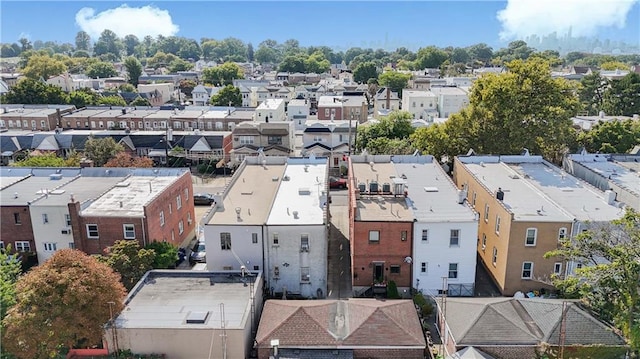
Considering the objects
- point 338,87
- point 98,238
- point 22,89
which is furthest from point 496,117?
point 22,89

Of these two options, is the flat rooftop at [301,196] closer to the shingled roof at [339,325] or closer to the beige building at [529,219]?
the shingled roof at [339,325]

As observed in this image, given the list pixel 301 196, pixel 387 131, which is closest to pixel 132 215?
pixel 301 196

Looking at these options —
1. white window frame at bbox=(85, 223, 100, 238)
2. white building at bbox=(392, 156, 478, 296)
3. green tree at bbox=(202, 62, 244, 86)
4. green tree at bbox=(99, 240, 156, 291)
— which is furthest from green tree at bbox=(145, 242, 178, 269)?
green tree at bbox=(202, 62, 244, 86)

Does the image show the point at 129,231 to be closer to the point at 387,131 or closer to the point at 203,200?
the point at 203,200

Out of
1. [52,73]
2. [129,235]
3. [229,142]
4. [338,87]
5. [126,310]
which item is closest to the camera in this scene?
[126,310]

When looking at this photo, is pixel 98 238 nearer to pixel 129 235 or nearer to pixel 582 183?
pixel 129 235

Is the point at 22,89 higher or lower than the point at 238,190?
higher
